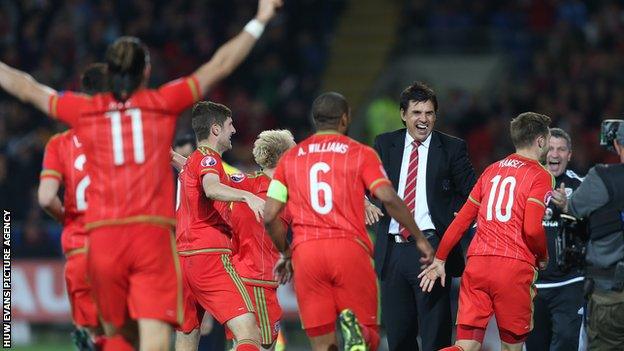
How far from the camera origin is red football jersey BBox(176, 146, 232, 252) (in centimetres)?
978

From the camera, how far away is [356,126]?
854 inches

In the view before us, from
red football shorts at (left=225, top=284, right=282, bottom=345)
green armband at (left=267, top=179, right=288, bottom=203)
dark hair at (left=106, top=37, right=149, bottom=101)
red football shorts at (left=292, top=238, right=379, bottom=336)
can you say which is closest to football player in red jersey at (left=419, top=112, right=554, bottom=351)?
red football shorts at (left=292, top=238, right=379, bottom=336)

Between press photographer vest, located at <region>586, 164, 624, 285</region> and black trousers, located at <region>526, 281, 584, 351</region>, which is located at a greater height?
press photographer vest, located at <region>586, 164, 624, 285</region>

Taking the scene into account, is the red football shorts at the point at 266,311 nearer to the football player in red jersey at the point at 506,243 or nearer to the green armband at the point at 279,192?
the football player in red jersey at the point at 506,243

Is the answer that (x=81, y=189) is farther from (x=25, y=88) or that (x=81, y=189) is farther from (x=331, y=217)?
(x=331, y=217)

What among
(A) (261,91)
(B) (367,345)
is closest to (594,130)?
(A) (261,91)

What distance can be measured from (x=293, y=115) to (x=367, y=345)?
1294cm

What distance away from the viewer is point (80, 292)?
829 centimetres

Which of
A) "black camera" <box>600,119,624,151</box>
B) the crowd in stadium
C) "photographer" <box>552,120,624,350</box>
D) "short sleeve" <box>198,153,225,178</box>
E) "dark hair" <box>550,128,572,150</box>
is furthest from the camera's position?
the crowd in stadium

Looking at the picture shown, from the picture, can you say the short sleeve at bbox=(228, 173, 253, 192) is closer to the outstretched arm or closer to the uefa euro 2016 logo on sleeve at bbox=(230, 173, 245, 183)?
the uefa euro 2016 logo on sleeve at bbox=(230, 173, 245, 183)

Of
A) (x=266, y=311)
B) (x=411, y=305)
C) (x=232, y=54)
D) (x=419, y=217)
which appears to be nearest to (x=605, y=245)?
(x=419, y=217)

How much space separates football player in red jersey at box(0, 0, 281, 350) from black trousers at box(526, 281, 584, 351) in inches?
170

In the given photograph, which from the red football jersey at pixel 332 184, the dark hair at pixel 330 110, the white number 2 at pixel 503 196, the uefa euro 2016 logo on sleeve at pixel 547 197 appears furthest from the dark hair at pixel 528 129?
the dark hair at pixel 330 110

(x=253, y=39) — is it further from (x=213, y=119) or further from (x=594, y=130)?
(x=594, y=130)
